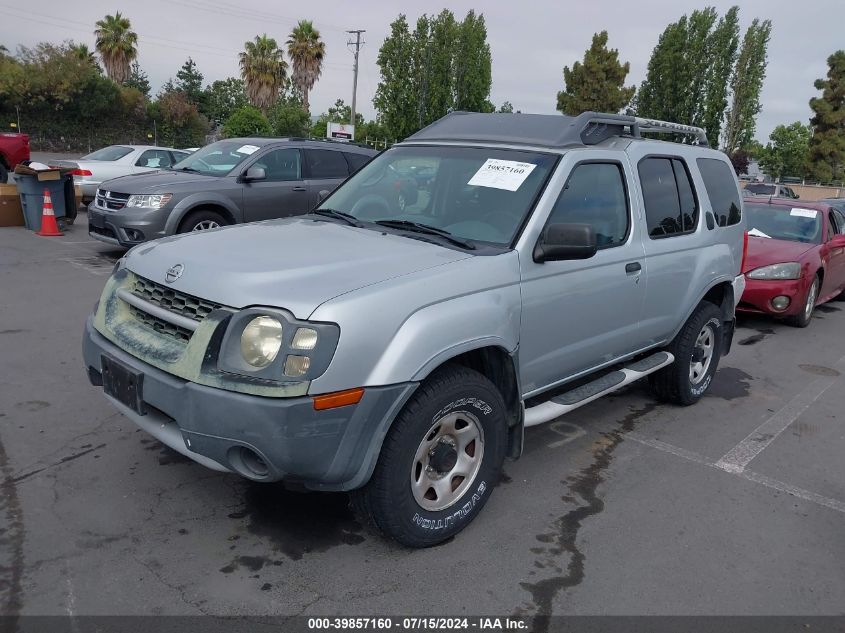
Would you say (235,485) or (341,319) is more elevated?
(341,319)

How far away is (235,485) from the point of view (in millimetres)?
3766

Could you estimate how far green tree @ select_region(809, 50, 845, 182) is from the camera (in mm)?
49906

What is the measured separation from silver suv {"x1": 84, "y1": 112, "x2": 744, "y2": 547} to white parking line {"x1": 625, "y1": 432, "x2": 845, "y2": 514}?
537 millimetres

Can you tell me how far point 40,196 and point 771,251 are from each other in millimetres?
11651

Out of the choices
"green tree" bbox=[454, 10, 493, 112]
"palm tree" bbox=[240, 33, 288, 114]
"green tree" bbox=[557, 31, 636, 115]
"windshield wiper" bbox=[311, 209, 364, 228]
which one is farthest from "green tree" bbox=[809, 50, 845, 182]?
"windshield wiper" bbox=[311, 209, 364, 228]

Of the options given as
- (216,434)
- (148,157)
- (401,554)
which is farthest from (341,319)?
(148,157)

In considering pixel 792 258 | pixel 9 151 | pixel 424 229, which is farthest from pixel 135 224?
pixel 9 151

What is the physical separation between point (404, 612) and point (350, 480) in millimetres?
579

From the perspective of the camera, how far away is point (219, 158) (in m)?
10.0

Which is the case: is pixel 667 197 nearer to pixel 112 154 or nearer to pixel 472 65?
pixel 112 154

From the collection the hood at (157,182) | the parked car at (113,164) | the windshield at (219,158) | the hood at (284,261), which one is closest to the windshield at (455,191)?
the hood at (284,261)

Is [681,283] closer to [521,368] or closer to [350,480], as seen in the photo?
[521,368]

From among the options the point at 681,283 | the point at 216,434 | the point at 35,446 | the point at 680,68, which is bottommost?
the point at 35,446

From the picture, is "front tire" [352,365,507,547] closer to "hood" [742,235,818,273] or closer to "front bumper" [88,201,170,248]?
"hood" [742,235,818,273]
